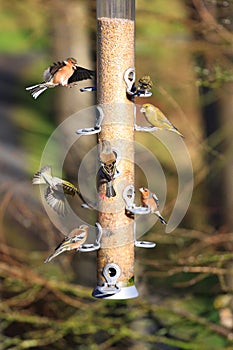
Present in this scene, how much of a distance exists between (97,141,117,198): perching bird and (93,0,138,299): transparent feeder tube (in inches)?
1.5

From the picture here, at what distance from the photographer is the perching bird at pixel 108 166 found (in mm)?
2635

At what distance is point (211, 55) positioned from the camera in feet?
14.8

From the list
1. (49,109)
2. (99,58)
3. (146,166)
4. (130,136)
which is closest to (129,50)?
(99,58)

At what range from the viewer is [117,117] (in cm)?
271

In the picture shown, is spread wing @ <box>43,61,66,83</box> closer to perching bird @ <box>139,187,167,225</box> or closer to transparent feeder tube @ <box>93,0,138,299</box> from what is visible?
transparent feeder tube @ <box>93,0,138,299</box>

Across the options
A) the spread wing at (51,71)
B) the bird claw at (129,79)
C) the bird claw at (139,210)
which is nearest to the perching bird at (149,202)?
the bird claw at (139,210)

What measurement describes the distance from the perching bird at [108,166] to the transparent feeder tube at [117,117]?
0.04 m

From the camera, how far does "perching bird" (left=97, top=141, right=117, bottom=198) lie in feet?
8.64

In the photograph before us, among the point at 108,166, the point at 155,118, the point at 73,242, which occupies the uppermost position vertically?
the point at 155,118

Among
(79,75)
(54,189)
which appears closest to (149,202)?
(54,189)

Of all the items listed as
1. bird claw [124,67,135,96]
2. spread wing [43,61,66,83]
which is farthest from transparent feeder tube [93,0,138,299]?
spread wing [43,61,66,83]

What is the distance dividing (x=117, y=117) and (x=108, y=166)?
0.18 meters

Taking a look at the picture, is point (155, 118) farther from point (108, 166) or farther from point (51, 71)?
point (51, 71)

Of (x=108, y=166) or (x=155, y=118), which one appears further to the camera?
(x=155, y=118)
